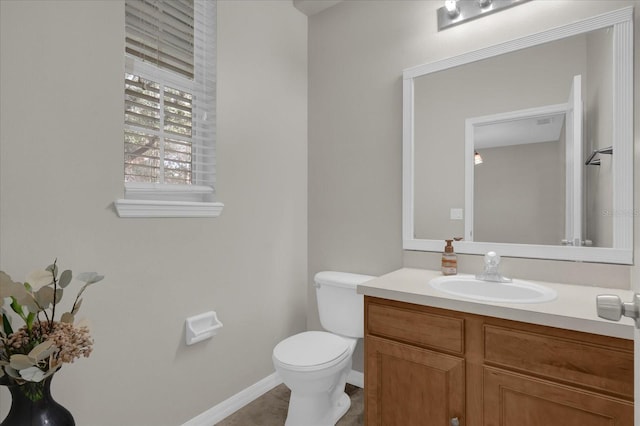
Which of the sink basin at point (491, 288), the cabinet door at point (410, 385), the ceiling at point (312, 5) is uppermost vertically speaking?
the ceiling at point (312, 5)

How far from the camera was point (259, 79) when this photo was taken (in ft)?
7.13

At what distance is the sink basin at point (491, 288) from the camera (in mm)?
1492

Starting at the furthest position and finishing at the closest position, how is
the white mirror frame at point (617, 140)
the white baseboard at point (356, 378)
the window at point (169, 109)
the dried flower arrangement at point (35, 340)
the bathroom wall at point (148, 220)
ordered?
the white baseboard at point (356, 378)
the window at point (169, 109)
the white mirror frame at point (617, 140)
the bathroom wall at point (148, 220)
the dried flower arrangement at point (35, 340)

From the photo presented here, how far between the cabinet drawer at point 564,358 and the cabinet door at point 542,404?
0.10 ft

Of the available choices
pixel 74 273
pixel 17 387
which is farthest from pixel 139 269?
pixel 17 387

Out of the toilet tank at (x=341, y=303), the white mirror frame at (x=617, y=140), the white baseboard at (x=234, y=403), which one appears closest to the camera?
the white mirror frame at (x=617, y=140)

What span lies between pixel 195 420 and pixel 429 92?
85.6 inches

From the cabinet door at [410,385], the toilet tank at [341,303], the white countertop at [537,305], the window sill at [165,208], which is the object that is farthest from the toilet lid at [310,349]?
the window sill at [165,208]

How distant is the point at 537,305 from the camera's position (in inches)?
49.0

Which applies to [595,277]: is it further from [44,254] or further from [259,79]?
[44,254]

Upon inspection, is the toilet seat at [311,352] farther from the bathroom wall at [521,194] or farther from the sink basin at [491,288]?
the bathroom wall at [521,194]

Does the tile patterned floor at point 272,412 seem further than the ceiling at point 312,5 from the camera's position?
No

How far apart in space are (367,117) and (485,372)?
5.10ft

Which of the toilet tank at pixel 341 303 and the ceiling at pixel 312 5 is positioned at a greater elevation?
the ceiling at pixel 312 5
